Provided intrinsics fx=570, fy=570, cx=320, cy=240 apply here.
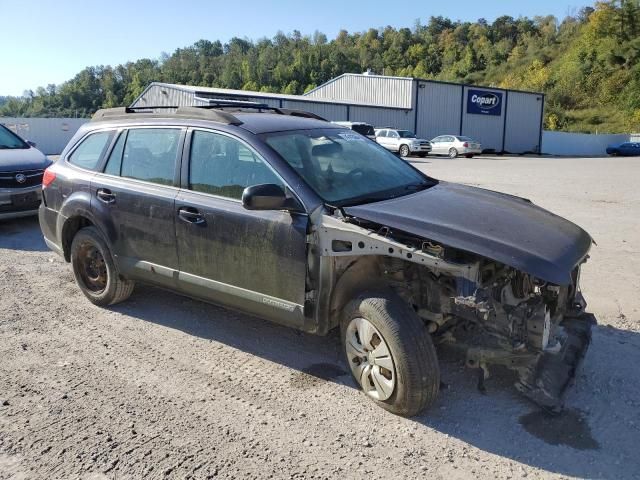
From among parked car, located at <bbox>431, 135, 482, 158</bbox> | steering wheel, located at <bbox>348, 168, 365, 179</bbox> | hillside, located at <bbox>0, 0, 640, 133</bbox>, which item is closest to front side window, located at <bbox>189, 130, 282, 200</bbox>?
steering wheel, located at <bbox>348, 168, 365, 179</bbox>

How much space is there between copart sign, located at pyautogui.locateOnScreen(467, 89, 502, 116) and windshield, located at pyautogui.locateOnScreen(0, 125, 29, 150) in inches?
1524

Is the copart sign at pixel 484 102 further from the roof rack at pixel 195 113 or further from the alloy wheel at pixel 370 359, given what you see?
the alloy wheel at pixel 370 359

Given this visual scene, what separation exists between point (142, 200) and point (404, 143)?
100 feet

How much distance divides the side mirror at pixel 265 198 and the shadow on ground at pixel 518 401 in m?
1.25

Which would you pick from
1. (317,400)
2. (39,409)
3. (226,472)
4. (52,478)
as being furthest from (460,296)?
(39,409)

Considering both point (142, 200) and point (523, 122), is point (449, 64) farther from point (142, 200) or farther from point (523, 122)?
point (142, 200)

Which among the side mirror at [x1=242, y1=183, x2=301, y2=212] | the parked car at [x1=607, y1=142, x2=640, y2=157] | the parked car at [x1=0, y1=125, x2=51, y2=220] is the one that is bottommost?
the parked car at [x1=607, y1=142, x2=640, y2=157]

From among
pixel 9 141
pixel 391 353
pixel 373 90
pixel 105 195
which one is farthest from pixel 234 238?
pixel 373 90

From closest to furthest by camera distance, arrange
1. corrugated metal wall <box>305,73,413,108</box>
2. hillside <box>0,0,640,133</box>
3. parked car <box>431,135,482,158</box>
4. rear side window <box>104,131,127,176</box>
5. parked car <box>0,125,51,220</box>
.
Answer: rear side window <box>104,131,127,176</box> < parked car <box>0,125,51,220</box> < parked car <box>431,135,482,158</box> < corrugated metal wall <box>305,73,413,108</box> < hillside <box>0,0,640,133</box>

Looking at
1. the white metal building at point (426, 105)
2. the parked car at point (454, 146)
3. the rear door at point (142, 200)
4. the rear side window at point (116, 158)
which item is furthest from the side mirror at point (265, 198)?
the parked car at point (454, 146)

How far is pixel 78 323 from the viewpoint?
508 centimetres

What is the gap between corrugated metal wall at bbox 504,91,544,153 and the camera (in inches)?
1825

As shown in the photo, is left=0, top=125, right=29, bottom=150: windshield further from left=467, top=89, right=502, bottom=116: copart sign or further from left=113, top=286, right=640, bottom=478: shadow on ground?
left=467, top=89, right=502, bottom=116: copart sign

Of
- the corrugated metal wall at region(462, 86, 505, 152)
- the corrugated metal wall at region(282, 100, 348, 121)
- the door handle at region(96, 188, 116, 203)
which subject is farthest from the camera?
the corrugated metal wall at region(462, 86, 505, 152)
